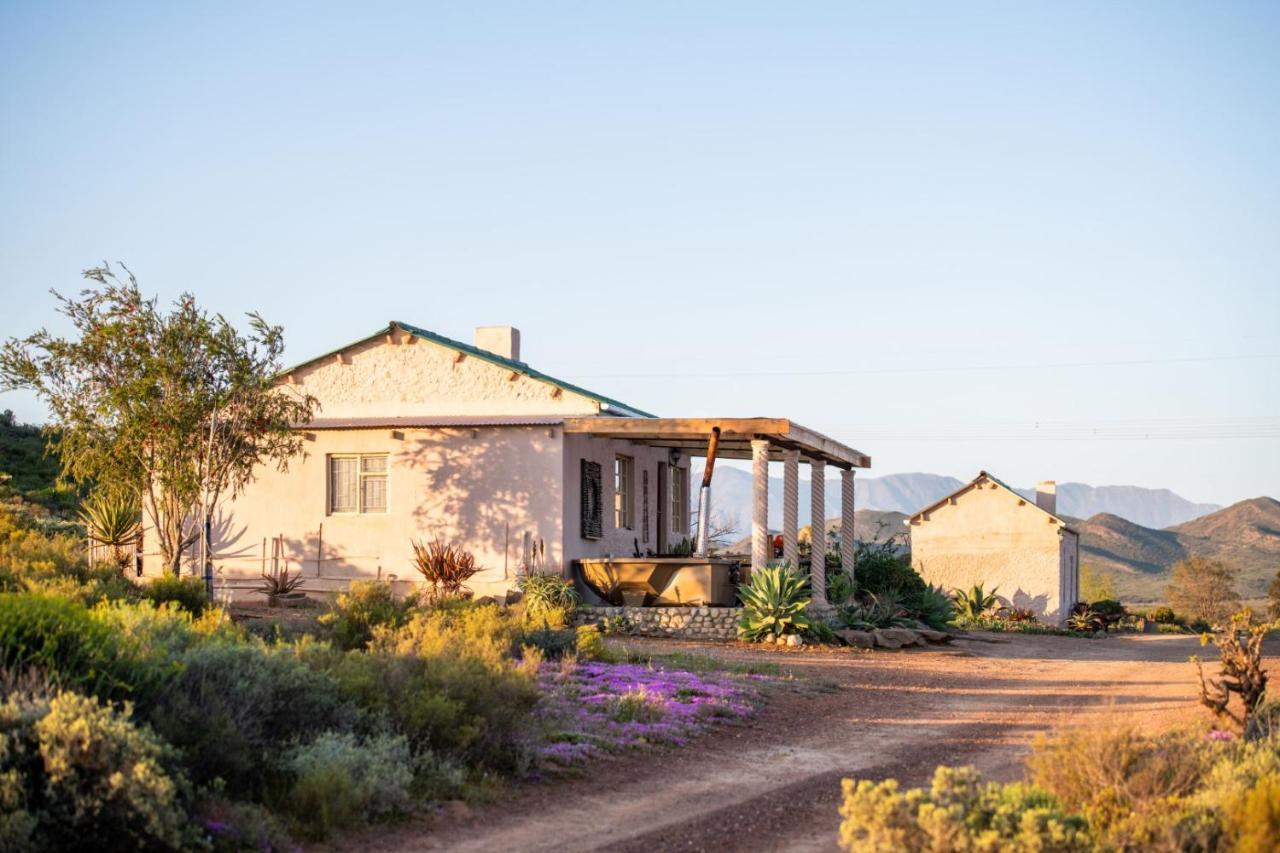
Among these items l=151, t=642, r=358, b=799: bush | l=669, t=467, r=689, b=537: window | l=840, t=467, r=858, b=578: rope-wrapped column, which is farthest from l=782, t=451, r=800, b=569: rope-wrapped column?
l=151, t=642, r=358, b=799: bush

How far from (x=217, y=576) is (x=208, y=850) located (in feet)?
56.4

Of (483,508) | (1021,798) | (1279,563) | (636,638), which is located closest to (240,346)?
(483,508)

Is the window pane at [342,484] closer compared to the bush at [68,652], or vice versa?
the bush at [68,652]

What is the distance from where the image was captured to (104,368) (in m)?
18.7

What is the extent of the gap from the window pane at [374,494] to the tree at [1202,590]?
42.7 meters

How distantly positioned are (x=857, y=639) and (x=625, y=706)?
10076 millimetres

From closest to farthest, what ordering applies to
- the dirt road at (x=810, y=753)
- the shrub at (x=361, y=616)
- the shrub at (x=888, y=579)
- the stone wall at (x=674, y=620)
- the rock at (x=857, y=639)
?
the dirt road at (x=810, y=753) → the shrub at (x=361, y=616) → the stone wall at (x=674, y=620) → the rock at (x=857, y=639) → the shrub at (x=888, y=579)

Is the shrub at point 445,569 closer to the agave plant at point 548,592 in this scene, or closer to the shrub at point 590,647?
the agave plant at point 548,592

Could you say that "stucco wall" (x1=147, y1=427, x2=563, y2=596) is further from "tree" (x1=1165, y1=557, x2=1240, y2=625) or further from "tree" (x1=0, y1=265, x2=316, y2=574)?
"tree" (x1=1165, y1=557, x2=1240, y2=625)

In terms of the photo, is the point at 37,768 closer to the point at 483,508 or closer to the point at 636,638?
the point at 636,638

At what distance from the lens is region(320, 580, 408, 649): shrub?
12.4 metres

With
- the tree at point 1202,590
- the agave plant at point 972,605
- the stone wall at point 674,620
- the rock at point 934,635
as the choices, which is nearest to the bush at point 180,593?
the stone wall at point 674,620

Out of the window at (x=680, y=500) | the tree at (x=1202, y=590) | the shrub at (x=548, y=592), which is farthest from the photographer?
the tree at (x=1202, y=590)

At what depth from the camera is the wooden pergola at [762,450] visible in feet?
65.7
